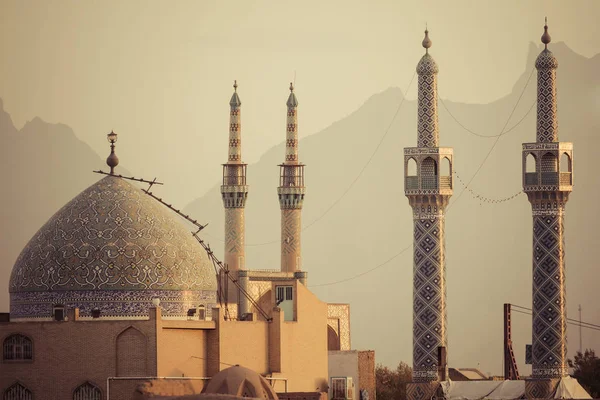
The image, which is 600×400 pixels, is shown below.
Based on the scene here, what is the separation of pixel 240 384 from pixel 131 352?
6.29 ft

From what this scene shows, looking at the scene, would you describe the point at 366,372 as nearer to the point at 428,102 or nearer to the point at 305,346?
the point at 428,102

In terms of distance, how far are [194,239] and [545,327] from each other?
9427 millimetres

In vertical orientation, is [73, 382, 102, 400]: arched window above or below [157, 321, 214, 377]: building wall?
below

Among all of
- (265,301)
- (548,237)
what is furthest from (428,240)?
(265,301)

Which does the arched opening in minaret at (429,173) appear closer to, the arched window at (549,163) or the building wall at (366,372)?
the arched window at (549,163)

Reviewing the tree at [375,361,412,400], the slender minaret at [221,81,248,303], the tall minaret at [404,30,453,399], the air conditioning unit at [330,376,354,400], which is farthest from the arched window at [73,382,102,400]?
the tree at [375,361,412,400]

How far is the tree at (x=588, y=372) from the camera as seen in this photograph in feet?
142

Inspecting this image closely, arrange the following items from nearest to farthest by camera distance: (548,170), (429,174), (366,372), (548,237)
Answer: (548,237) < (429,174) < (548,170) < (366,372)

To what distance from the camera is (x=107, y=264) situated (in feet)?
92.2

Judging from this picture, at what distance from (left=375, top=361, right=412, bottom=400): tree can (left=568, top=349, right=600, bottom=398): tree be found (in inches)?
184

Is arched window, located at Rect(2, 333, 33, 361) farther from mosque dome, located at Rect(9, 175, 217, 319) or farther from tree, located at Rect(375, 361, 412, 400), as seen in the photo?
tree, located at Rect(375, 361, 412, 400)

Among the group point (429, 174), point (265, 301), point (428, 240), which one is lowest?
point (265, 301)

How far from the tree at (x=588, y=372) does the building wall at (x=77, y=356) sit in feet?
59.8

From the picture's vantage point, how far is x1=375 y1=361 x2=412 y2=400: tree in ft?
148
